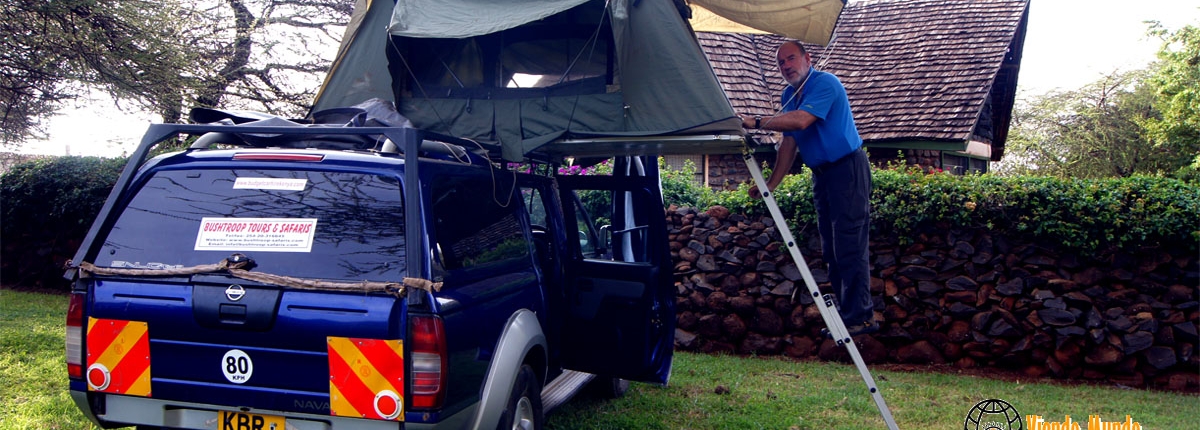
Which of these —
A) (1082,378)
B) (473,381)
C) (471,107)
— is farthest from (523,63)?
(1082,378)

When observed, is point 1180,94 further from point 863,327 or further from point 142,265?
point 142,265

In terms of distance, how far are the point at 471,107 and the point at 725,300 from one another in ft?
14.5

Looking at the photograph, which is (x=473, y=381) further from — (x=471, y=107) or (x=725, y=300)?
(x=725, y=300)

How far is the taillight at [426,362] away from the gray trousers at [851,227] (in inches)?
116

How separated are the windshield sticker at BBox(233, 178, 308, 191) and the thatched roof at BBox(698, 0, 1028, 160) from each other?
34.4ft

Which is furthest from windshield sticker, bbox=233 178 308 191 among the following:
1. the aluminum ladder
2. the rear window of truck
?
the aluminum ladder

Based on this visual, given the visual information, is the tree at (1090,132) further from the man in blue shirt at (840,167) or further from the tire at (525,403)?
the tire at (525,403)

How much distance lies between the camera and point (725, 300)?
8.85 meters

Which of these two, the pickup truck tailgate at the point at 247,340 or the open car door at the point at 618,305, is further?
the open car door at the point at 618,305

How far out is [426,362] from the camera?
128 inches

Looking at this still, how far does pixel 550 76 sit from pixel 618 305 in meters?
1.49

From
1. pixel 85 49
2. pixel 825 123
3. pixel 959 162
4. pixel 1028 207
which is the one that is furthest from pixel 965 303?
pixel 85 49

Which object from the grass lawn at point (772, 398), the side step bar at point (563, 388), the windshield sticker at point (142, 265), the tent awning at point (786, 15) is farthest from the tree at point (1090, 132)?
the windshield sticker at point (142, 265)

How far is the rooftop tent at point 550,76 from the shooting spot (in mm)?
4957
